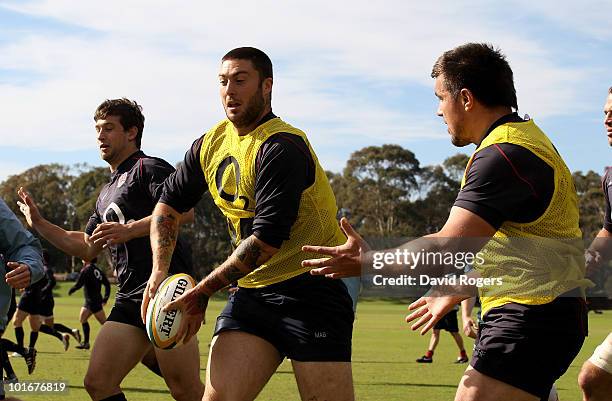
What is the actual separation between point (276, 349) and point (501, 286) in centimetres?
171

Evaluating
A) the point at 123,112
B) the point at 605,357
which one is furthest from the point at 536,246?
the point at 123,112

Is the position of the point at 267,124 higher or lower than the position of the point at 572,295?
higher

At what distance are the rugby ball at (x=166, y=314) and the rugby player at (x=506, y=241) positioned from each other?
1576mm

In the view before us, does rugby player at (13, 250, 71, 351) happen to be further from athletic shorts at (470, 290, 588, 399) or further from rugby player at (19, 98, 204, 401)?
athletic shorts at (470, 290, 588, 399)

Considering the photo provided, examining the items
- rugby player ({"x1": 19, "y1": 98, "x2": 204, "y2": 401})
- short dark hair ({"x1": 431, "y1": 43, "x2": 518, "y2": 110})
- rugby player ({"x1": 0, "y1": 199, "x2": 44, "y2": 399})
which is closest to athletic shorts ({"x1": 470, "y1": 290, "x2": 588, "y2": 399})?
short dark hair ({"x1": 431, "y1": 43, "x2": 518, "y2": 110})

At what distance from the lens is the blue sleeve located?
263 inches

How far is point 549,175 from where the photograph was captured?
461cm

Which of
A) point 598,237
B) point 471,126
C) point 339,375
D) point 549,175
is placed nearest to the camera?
point 549,175

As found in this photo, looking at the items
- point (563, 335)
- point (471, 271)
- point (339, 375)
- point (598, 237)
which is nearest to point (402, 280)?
point (471, 271)

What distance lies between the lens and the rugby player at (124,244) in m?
7.54

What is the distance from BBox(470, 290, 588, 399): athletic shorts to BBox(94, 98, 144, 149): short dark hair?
4.59m

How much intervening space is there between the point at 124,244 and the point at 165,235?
1.54 meters

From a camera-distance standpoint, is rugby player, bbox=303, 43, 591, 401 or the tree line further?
the tree line

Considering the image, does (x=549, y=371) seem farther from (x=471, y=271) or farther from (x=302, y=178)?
(x=302, y=178)
